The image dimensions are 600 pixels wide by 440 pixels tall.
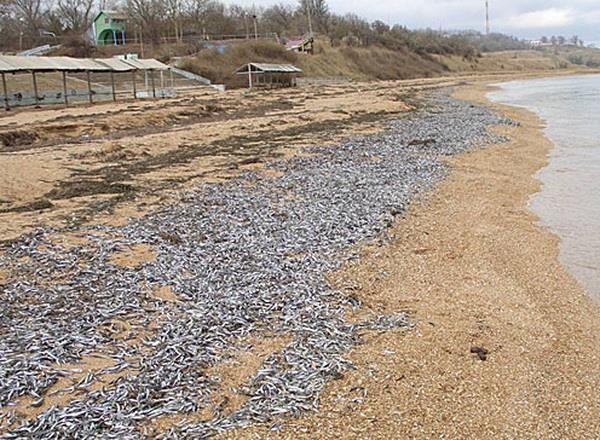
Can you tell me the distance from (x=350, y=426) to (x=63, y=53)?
201 feet

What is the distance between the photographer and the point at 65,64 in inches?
1264

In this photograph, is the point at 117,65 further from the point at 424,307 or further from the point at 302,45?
the point at 302,45

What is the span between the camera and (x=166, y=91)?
40.2 metres

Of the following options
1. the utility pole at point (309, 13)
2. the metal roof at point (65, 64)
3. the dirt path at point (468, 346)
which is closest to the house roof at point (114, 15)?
the utility pole at point (309, 13)

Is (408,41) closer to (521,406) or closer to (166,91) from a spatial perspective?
(166,91)

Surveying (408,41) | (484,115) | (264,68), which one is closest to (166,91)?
(264,68)

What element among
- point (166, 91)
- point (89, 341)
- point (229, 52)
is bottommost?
point (89, 341)

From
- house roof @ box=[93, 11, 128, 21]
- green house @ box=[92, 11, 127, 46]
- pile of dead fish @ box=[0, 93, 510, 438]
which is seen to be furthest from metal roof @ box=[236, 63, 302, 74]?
pile of dead fish @ box=[0, 93, 510, 438]

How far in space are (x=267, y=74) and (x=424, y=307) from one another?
44835 millimetres

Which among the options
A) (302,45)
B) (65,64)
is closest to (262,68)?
(65,64)

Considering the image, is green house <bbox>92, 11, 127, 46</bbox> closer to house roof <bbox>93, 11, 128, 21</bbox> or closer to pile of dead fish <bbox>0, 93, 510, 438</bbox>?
house roof <bbox>93, 11, 128, 21</bbox>

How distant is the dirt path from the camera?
4.86m

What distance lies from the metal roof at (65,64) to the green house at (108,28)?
35.8m

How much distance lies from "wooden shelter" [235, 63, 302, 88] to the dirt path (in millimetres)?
37812
